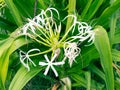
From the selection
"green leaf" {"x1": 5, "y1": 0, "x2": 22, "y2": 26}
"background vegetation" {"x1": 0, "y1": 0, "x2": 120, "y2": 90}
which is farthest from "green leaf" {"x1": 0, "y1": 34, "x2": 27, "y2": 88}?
"green leaf" {"x1": 5, "y1": 0, "x2": 22, "y2": 26}

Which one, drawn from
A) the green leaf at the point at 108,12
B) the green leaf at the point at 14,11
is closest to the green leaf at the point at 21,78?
the green leaf at the point at 14,11

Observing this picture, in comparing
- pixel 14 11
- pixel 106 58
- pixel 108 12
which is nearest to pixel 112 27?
pixel 108 12

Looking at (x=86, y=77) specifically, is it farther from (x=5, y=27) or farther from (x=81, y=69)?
(x=5, y=27)

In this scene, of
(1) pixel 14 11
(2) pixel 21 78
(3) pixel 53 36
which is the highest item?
(1) pixel 14 11

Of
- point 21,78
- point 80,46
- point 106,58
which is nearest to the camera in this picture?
point 106,58

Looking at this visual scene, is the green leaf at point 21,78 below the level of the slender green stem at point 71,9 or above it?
below

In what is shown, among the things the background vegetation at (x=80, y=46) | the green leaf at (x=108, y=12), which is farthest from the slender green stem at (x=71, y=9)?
the green leaf at (x=108, y=12)

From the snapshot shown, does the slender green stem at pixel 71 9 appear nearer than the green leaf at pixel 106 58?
No

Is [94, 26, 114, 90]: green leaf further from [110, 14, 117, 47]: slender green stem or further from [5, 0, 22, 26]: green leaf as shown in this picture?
[5, 0, 22, 26]: green leaf

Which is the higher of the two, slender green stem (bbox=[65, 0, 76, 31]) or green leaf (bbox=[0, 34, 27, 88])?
slender green stem (bbox=[65, 0, 76, 31])

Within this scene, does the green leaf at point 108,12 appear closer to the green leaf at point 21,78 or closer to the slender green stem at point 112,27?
the slender green stem at point 112,27

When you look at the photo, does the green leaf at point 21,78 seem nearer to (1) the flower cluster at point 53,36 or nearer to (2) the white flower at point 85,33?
(1) the flower cluster at point 53,36

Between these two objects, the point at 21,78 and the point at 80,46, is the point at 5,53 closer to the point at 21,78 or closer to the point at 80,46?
the point at 21,78
